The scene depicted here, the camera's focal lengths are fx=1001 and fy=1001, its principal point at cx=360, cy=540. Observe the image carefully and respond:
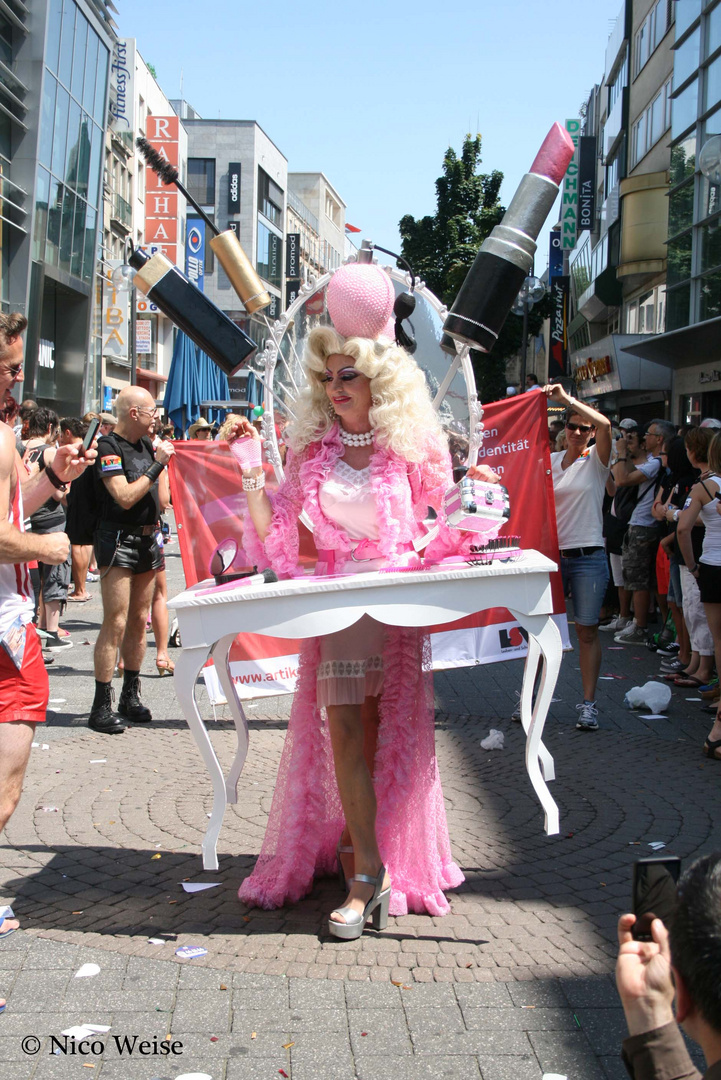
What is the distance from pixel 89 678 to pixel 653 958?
709 centimetres

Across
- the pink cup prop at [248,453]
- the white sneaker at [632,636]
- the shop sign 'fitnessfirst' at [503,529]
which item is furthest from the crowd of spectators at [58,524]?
the white sneaker at [632,636]

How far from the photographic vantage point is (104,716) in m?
6.39

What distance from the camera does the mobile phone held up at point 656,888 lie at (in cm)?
145

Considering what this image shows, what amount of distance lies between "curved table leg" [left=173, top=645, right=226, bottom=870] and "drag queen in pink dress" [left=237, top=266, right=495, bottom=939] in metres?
0.38

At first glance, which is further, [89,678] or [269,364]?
[89,678]

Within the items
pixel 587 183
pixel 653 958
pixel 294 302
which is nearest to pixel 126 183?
pixel 587 183

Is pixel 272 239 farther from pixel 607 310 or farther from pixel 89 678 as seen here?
pixel 89 678

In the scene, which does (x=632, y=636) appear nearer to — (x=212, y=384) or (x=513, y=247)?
(x=513, y=247)

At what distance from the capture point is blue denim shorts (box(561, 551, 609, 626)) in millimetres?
6285

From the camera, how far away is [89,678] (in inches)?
318

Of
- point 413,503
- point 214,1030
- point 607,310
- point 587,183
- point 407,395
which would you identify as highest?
point 587,183

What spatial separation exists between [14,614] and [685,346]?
19454 mm

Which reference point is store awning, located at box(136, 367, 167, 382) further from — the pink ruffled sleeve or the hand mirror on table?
the hand mirror on table
